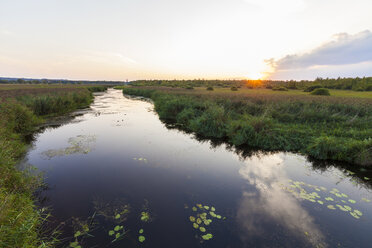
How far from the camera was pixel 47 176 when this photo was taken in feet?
21.2

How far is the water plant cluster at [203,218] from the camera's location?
416cm

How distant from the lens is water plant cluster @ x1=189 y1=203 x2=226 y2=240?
164 inches

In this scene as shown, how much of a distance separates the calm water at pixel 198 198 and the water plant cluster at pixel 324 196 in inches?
1.4

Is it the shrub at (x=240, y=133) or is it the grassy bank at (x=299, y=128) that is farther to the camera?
the shrub at (x=240, y=133)

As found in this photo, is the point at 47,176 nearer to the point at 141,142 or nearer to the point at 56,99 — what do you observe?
the point at 141,142

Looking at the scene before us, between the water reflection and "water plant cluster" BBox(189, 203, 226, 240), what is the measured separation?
0.81 metres

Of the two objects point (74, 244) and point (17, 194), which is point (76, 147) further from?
point (74, 244)

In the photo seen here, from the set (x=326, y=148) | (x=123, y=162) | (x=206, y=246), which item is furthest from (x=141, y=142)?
(x=326, y=148)

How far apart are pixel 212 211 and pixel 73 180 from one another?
5.49m

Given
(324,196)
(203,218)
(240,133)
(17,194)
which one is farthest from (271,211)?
(17,194)

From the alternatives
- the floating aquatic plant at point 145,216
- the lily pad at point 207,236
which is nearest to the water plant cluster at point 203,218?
the lily pad at point 207,236

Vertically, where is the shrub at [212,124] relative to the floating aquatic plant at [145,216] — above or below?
above

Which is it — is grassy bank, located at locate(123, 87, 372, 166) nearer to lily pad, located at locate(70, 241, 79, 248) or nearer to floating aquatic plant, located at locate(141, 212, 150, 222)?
floating aquatic plant, located at locate(141, 212, 150, 222)

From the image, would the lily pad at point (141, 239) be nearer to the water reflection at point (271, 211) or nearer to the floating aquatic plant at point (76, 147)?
the water reflection at point (271, 211)
